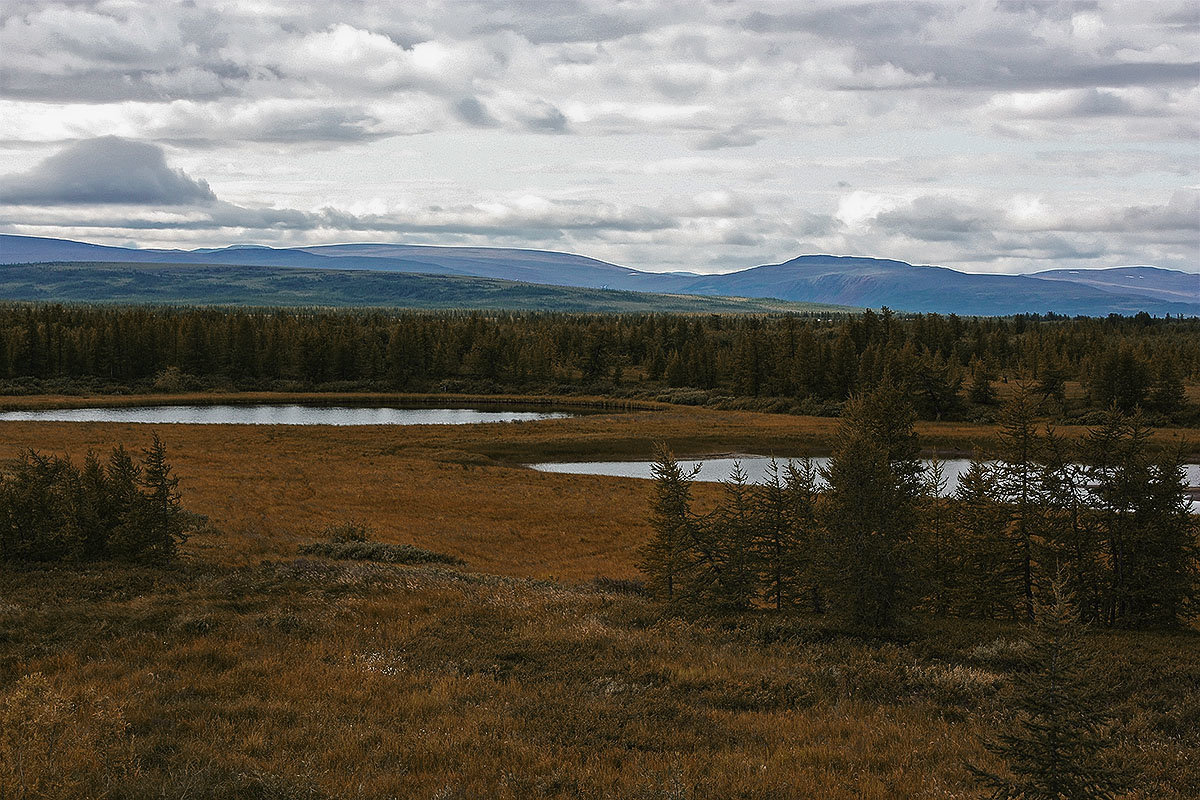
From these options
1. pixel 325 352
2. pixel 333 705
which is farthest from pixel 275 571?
pixel 325 352

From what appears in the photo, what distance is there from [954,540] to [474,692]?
16.6 m

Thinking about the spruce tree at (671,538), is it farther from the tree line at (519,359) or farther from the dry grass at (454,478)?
the tree line at (519,359)

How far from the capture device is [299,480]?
171 ft

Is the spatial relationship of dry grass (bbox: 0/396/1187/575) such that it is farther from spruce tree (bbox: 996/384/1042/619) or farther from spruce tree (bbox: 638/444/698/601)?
spruce tree (bbox: 996/384/1042/619)

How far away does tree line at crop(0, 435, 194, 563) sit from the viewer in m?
20.9

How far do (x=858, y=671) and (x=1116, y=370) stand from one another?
349 feet

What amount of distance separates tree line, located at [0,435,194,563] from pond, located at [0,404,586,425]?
228 feet

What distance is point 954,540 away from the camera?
24.5 metres

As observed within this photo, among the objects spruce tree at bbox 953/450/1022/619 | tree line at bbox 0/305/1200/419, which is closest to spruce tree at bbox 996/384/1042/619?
spruce tree at bbox 953/450/1022/619

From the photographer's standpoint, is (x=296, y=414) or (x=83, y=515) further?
(x=296, y=414)

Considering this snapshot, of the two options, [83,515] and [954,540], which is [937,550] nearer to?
[954,540]

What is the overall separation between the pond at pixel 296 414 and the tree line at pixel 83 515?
69.4m

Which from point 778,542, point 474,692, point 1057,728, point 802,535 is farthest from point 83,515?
point 1057,728

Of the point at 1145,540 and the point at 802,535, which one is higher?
the point at 1145,540
